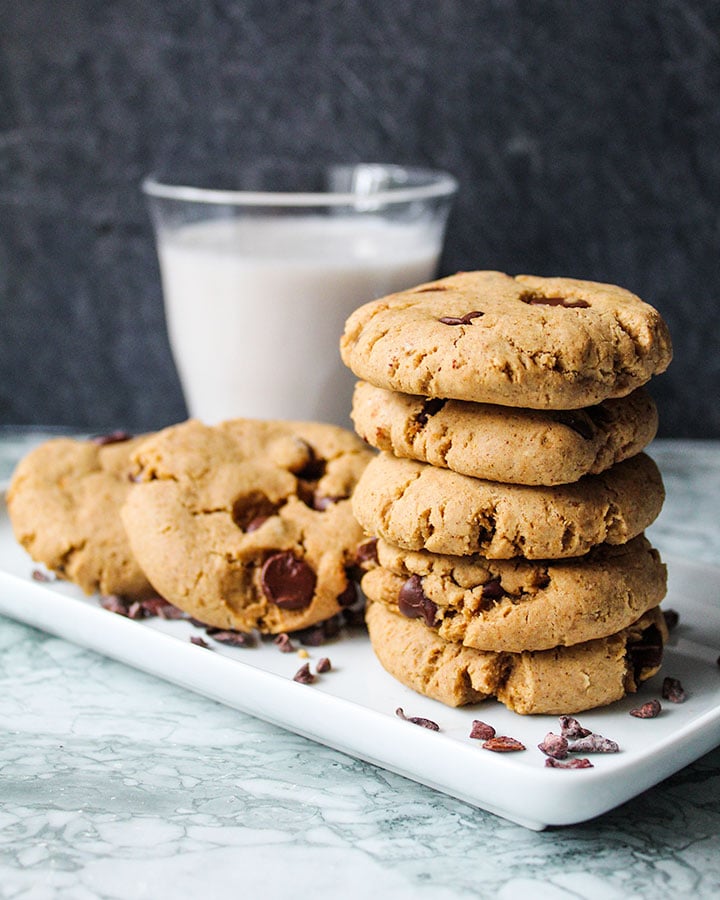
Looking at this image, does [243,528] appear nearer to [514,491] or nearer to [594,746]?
[514,491]

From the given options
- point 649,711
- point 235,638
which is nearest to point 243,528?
point 235,638

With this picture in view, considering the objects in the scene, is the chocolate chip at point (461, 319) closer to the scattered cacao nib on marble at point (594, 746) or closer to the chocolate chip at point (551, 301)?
the chocolate chip at point (551, 301)

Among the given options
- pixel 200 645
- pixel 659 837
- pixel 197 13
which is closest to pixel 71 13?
pixel 197 13

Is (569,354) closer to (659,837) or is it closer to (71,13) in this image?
(659,837)

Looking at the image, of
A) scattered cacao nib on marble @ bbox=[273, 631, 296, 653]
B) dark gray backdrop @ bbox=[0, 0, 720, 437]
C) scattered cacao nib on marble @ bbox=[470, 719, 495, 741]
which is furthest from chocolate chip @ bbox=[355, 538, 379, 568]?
dark gray backdrop @ bbox=[0, 0, 720, 437]

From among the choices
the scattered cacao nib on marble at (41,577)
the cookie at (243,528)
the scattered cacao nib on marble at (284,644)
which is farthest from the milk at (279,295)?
the scattered cacao nib on marble at (284,644)

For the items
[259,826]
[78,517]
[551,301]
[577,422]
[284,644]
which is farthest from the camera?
[78,517]

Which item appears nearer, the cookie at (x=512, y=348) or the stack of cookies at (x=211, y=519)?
the cookie at (x=512, y=348)
